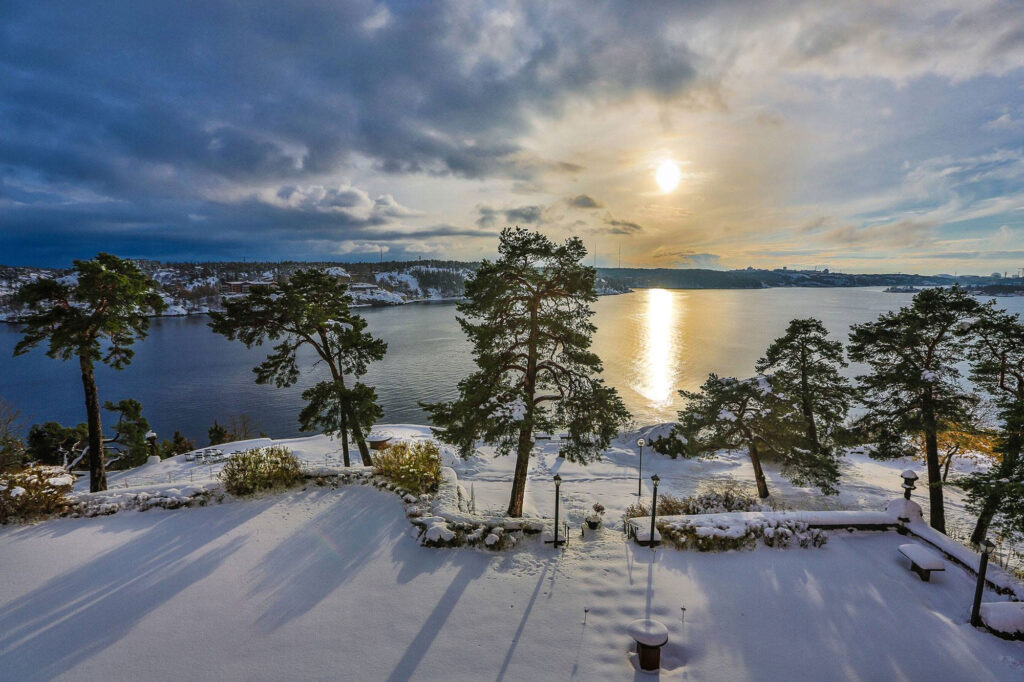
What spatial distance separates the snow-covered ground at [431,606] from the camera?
6.77 m

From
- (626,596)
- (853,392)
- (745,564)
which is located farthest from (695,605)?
(853,392)

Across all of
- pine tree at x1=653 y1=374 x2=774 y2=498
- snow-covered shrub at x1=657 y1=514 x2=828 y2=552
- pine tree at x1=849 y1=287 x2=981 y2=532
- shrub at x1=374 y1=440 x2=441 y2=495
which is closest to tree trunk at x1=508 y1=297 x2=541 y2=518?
shrub at x1=374 y1=440 x2=441 y2=495

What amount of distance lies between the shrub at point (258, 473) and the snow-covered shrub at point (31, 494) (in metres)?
3.70

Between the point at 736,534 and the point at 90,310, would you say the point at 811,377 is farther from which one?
the point at 90,310

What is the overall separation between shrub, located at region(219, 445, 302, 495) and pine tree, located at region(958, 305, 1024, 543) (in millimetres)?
18334

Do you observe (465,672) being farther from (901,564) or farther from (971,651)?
(901,564)

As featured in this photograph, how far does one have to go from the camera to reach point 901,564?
977cm

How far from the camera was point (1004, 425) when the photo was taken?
13.4 metres

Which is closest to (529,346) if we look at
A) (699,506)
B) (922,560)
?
(699,506)

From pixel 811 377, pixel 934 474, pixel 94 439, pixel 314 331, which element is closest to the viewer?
pixel 934 474

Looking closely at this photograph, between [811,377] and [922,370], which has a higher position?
[922,370]

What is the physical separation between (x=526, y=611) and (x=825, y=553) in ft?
25.3

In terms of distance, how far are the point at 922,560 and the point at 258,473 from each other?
57.0ft

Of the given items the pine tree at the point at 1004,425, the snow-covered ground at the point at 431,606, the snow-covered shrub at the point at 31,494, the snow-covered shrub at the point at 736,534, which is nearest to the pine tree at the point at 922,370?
the pine tree at the point at 1004,425
